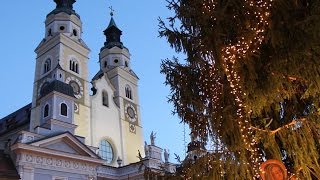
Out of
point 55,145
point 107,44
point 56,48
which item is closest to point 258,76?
point 55,145

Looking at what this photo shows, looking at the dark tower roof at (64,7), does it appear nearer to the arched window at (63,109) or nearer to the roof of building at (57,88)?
the roof of building at (57,88)

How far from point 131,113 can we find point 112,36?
30.3 ft

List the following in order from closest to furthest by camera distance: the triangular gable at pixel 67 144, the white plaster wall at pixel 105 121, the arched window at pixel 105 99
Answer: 1. the triangular gable at pixel 67 144
2. the white plaster wall at pixel 105 121
3. the arched window at pixel 105 99

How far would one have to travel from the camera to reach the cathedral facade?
62.8ft

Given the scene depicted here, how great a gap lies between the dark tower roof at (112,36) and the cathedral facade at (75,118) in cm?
11

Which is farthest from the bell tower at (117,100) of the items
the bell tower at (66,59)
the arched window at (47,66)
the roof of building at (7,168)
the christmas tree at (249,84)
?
the christmas tree at (249,84)

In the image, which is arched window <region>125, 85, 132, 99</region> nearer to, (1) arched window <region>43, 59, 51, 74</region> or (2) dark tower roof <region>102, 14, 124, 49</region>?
(2) dark tower roof <region>102, 14, 124, 49</region>

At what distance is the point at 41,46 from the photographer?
3180 centimetres

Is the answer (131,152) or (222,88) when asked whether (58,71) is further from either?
(222,88)

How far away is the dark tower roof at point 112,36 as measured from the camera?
37.9 metres

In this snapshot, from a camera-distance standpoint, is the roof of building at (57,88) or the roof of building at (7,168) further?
the roof of building at (57,88)

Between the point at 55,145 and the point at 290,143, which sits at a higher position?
the point at 55,145

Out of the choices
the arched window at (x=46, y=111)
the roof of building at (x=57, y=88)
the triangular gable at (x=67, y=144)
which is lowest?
the triangular gable at (x=67, y=144)

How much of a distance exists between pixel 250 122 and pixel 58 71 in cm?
Answer: 2293
